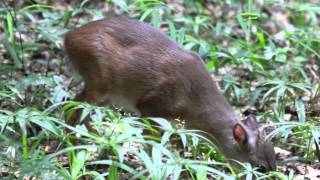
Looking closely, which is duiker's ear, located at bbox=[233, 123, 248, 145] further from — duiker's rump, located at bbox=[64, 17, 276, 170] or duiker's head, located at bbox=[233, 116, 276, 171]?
duiker's rump, located at bbox=[64, 17, 276, 170]

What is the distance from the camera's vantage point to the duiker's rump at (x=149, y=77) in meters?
6.97

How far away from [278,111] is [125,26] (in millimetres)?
1727

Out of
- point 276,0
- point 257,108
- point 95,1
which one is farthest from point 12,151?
point 95,1

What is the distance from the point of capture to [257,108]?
8.33 meters

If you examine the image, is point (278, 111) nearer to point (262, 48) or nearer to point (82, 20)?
point (262, 48)

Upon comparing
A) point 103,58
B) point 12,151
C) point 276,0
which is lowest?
point 12,151

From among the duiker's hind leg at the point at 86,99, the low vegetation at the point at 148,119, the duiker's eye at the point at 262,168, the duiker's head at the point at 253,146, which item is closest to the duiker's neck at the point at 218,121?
the low vegetation at the point at 148,119

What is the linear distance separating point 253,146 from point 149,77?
4.03 feet

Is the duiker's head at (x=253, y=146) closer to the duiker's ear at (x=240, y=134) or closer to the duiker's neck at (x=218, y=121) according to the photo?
the duiker's ear at (x=240, y=134)

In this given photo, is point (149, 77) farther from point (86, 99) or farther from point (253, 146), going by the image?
point (253, 146)

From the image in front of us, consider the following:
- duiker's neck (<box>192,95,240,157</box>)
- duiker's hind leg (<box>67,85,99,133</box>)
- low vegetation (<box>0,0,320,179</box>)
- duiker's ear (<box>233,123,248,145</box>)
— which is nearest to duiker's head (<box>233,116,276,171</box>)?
duiker's ear (<box>233,123,248,145</box>)

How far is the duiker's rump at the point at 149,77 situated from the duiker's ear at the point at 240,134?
203 mm

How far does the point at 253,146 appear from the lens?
6.45 metres

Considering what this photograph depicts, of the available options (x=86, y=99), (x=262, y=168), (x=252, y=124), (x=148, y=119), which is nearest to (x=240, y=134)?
(x=252, y=124)
